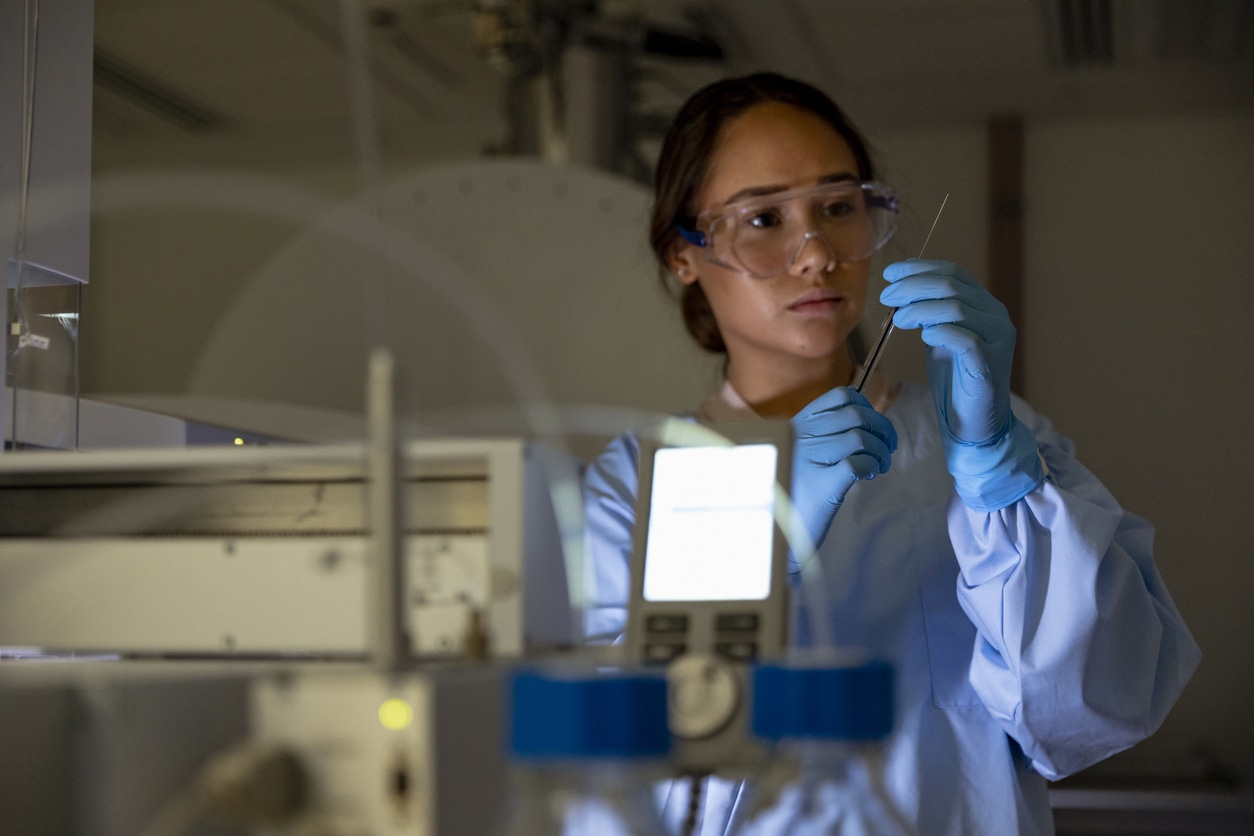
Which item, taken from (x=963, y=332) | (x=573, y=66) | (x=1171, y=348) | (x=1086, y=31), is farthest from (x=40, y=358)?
(x=1171, y=348)

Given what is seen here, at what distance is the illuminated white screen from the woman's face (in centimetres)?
54

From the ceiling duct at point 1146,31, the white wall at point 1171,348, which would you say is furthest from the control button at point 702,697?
the white wall at point 1171,348

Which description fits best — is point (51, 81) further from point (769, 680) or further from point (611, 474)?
Result: point (769, 680)

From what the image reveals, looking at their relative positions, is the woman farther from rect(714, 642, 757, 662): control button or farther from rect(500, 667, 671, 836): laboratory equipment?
rect(500, 667, 671, 836): laboratory equipment

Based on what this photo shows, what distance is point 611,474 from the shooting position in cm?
139

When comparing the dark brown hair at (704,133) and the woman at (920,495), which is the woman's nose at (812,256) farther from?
the dark brown hair at (704,133)

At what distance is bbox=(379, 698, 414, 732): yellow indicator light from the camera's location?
54 cm

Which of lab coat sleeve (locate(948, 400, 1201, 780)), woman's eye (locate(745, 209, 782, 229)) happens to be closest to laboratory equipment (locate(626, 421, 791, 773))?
lab coat sleeve (locate(948, 400, 1201, 780))

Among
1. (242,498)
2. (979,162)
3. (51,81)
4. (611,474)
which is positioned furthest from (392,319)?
(979,162)

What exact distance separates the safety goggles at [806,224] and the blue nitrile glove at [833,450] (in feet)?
0.68

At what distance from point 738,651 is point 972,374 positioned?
46 cm

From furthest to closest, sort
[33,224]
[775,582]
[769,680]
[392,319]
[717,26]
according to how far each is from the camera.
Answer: [717,26] → [392,319] → [33,224] → [775,582] → [769,680]

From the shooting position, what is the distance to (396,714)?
55 cm

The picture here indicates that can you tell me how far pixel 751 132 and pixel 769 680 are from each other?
0.97m
